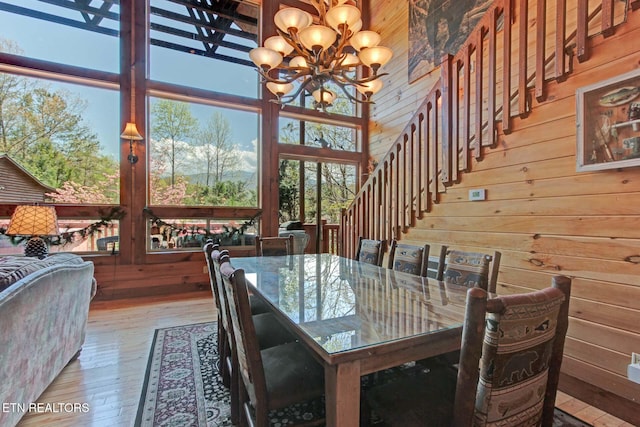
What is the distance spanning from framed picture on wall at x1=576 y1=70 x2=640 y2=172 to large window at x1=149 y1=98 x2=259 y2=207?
4.21 metres

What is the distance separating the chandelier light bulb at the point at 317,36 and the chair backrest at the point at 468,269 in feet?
5.96

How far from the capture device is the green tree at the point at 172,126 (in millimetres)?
4543

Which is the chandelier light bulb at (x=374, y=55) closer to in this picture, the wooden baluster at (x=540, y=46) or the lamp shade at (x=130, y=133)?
the wooden baluster at (x=540, y=46)

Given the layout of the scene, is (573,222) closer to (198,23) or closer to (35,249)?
(35,249)

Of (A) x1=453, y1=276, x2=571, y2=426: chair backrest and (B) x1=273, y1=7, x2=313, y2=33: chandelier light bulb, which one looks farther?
(B) x1=273, y1=7, x2=313, y2=33: chandelier light bulb

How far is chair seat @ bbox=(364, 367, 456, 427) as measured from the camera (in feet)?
3.66

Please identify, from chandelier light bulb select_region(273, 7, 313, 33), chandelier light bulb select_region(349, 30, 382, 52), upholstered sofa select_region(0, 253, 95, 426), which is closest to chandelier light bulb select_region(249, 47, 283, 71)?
chandelier light bulb select_region(273, 7, 313, 33)

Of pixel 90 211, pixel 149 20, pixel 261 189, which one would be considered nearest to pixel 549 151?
pixel 261 189

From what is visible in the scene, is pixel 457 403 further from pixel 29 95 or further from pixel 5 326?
pixel 29 95

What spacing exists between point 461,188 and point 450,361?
165cm

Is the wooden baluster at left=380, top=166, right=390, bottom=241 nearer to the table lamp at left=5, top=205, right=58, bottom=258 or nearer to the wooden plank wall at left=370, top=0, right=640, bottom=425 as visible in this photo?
the wooden plank wall at left=370, top=0, right=640, bottom=425

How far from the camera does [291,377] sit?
137 centimetres

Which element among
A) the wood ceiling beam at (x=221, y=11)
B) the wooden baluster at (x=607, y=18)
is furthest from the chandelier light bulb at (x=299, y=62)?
the wood ceiling beam at (x=221, y=11)

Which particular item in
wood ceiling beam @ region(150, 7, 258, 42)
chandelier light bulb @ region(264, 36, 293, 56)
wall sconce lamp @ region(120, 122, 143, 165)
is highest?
wood ceiling beam @ region(150, 7, 258, 42)
